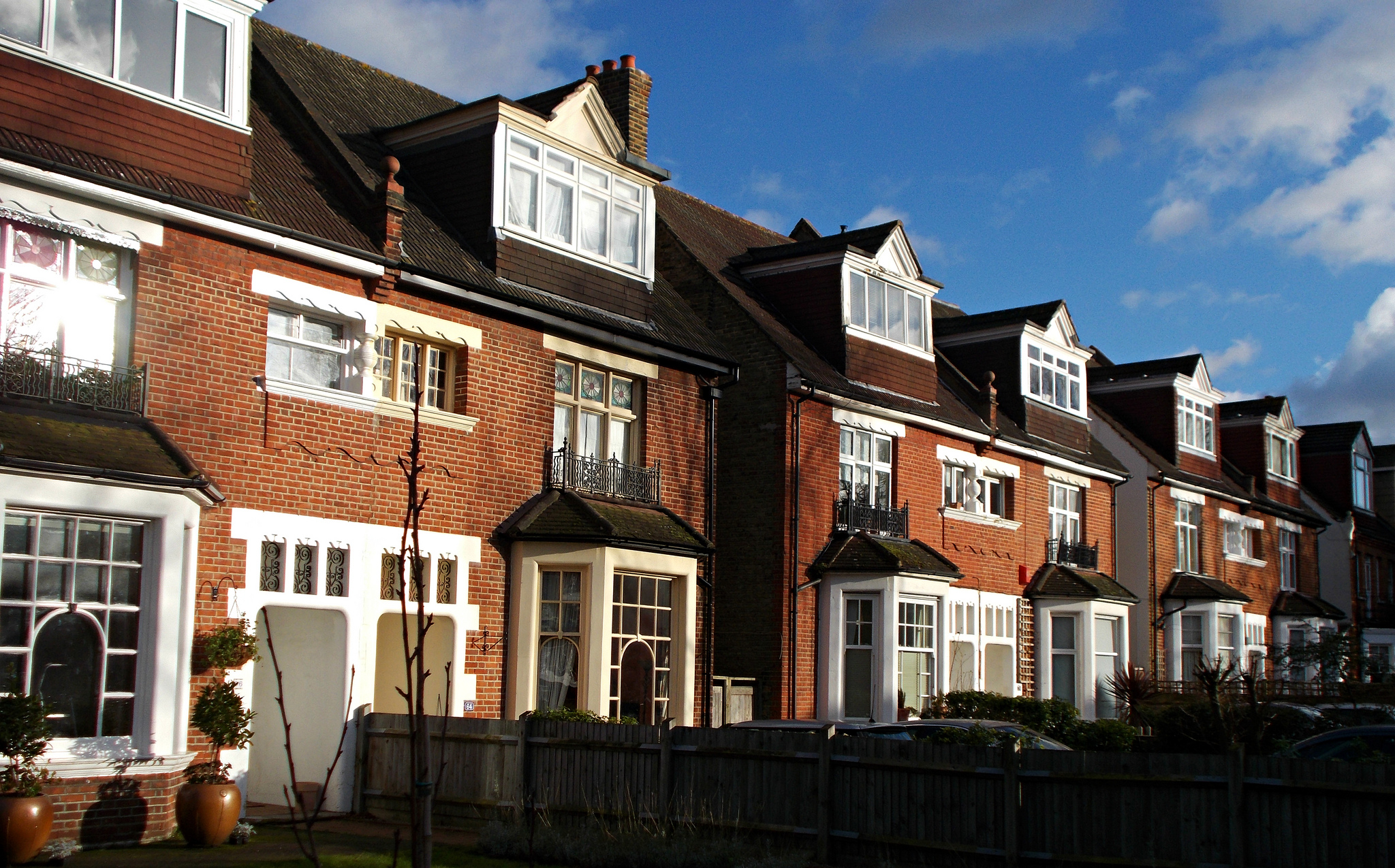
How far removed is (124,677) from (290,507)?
2789 mm

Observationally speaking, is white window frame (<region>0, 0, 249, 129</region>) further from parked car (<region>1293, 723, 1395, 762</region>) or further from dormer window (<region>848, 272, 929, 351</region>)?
parked car (<region>1293, 723, 1395, 762</region>)

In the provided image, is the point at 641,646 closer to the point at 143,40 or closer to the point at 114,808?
the point at 114,808

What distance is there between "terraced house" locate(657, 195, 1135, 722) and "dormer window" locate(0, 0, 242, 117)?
10.4 meters

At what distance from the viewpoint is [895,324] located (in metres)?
25.5

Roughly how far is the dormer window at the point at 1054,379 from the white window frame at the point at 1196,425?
19.0 feet

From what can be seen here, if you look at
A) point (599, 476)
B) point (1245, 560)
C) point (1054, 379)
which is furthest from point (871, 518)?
point (1245, 560)

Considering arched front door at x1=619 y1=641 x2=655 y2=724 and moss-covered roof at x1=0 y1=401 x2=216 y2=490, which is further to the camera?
arched front door at x1=619 y1=641 x2=655 y2=724

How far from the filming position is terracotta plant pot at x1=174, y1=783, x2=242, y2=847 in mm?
12750

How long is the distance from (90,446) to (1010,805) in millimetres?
9236

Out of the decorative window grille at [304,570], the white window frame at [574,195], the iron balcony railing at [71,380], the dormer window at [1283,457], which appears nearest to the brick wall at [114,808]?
the decorative window grille at [304,570]

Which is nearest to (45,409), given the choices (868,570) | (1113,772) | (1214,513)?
(1113,772)

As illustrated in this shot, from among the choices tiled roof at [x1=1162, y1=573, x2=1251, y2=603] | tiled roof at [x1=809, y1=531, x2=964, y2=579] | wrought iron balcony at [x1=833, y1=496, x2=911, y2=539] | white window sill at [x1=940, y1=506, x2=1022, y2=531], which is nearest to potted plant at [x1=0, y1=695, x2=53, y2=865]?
tiled roof at [x1=809, y1=531, x2=964, y2=579]

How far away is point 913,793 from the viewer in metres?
12.7

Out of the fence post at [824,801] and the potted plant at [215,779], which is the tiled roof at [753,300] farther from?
the potted plant at [215,779]
